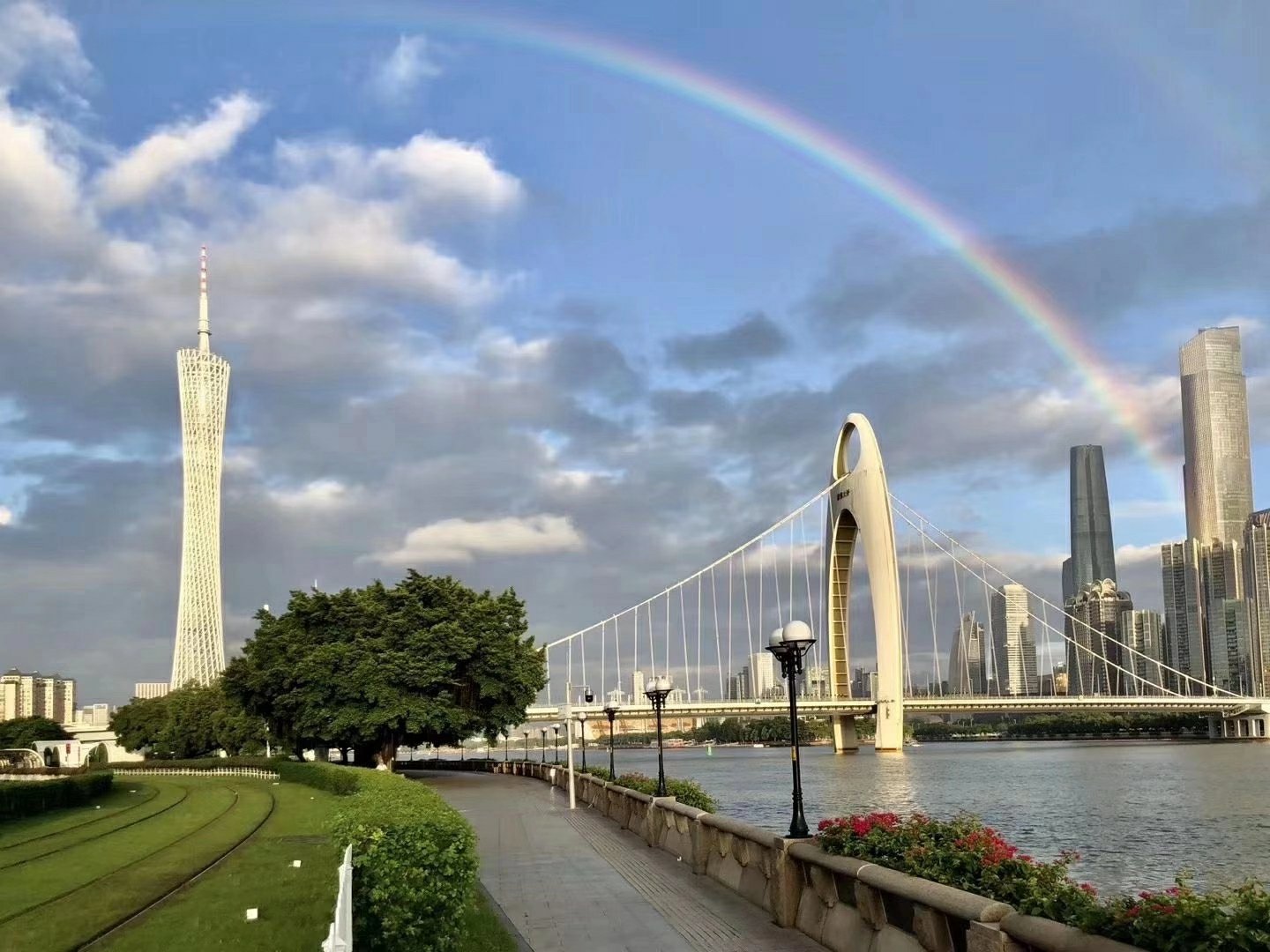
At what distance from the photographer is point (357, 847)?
928 centimetres

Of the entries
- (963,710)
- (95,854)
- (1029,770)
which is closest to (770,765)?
(963,710)

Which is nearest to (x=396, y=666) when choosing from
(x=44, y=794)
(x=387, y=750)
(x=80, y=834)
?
(x=387, y=750)

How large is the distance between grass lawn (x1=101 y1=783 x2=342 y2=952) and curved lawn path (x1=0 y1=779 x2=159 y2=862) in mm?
7674

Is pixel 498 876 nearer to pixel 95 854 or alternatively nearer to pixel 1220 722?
pixel 95 854

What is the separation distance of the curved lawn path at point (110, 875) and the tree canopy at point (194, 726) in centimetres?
4888

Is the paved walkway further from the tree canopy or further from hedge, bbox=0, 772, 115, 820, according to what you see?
the tree canopy

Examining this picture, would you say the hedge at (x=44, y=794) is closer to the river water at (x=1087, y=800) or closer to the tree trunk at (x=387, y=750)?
the tree trunk at (x=387, y=750)

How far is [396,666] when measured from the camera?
154ft

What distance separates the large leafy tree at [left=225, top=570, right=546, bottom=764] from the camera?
4700 centimetres

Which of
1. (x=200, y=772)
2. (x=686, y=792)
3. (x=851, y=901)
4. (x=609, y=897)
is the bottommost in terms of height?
(x=200, y=772)

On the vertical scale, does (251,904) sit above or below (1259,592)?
below

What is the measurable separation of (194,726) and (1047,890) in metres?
92.4

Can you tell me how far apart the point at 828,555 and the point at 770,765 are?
1936 cm

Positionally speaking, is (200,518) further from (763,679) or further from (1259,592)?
(1259,592)
